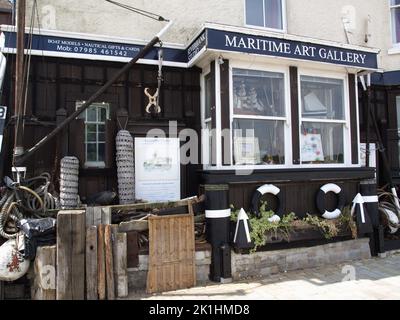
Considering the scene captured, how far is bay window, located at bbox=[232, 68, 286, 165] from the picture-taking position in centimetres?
595

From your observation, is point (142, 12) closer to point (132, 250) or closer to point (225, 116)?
point (225, 116)

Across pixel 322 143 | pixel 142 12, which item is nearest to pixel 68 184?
pixel 142 12

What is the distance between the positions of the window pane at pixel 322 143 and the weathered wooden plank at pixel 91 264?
3.77m

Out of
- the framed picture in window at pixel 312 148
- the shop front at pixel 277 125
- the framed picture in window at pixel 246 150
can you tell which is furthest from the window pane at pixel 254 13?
the framed picture in window at pixel 246 150

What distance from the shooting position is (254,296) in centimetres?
462

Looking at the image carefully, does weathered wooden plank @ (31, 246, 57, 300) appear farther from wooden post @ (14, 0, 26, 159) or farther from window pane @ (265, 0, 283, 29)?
window pane @ (265, 0, 283, 29)

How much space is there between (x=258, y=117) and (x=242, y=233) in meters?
1.97

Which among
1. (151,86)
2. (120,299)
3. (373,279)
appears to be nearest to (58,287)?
(120,299)

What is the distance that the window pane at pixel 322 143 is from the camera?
6.40 m

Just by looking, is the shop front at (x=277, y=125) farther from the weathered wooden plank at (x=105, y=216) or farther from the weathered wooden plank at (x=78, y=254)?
the weathered wooden plank at (x=78, y=254)

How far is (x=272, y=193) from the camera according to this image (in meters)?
5.80

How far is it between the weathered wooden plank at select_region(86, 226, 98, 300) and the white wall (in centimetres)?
357

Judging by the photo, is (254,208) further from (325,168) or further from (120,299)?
(120,299)

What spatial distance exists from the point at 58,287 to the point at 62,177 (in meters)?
1.60
